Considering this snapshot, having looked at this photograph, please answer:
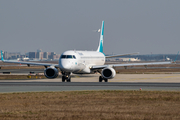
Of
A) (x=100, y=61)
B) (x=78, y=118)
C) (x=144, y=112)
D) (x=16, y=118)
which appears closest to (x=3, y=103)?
(x=16, y=118)

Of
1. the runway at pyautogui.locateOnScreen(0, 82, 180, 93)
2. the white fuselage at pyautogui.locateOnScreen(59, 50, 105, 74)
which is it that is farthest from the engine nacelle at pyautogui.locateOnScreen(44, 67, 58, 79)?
the runway at pyautogui.locateOnScreen(0, 82, 180, 93)

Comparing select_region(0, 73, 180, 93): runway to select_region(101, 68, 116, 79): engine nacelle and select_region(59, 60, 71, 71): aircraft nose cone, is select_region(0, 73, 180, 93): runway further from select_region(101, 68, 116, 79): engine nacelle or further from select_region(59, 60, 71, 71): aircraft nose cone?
select_region(101, 68, 116, 79): engine nacelle

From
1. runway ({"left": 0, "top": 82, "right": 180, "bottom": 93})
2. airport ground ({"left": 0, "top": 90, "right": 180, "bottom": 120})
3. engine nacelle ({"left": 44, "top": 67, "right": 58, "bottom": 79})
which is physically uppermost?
engine nacelle ({"left": 44, "top": 67, "right": 58, "bottom": 79})

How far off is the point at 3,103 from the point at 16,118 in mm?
6155

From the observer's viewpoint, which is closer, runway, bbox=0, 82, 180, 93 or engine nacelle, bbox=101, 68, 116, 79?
runway, bbox=0, 82, 180, 93

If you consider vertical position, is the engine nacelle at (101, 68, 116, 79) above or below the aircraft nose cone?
below

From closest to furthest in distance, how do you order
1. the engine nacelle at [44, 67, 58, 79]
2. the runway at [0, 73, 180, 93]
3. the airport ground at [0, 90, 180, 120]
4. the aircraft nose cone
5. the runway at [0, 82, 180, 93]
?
the airport ground at [0, 90, 180, 120] < the runway at [0, 82, 180, 93] < the runway at [0, 73, 180, 93] < the aircraft nose cone < the engine nacelle at [44, 67, 58, 79]

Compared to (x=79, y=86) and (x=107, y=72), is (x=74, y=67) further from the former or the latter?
(x=79, y=86)

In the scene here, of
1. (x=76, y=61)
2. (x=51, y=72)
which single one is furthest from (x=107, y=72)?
(x=51, y=72)

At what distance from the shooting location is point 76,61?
50.3m

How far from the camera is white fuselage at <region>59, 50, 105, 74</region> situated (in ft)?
158

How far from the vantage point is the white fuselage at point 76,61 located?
48.0 meters

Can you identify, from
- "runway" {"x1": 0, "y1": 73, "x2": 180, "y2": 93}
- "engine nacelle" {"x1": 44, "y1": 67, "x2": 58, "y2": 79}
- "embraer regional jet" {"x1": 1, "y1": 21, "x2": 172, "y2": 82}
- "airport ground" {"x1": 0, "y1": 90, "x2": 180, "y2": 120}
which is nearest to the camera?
"airport ground" {"x1": 0, "y1": 90, "x2": 180, "y2": 120}

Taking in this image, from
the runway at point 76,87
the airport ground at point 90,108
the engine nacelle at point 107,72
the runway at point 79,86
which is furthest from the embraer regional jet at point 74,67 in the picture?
the airport ground at point 90,108
